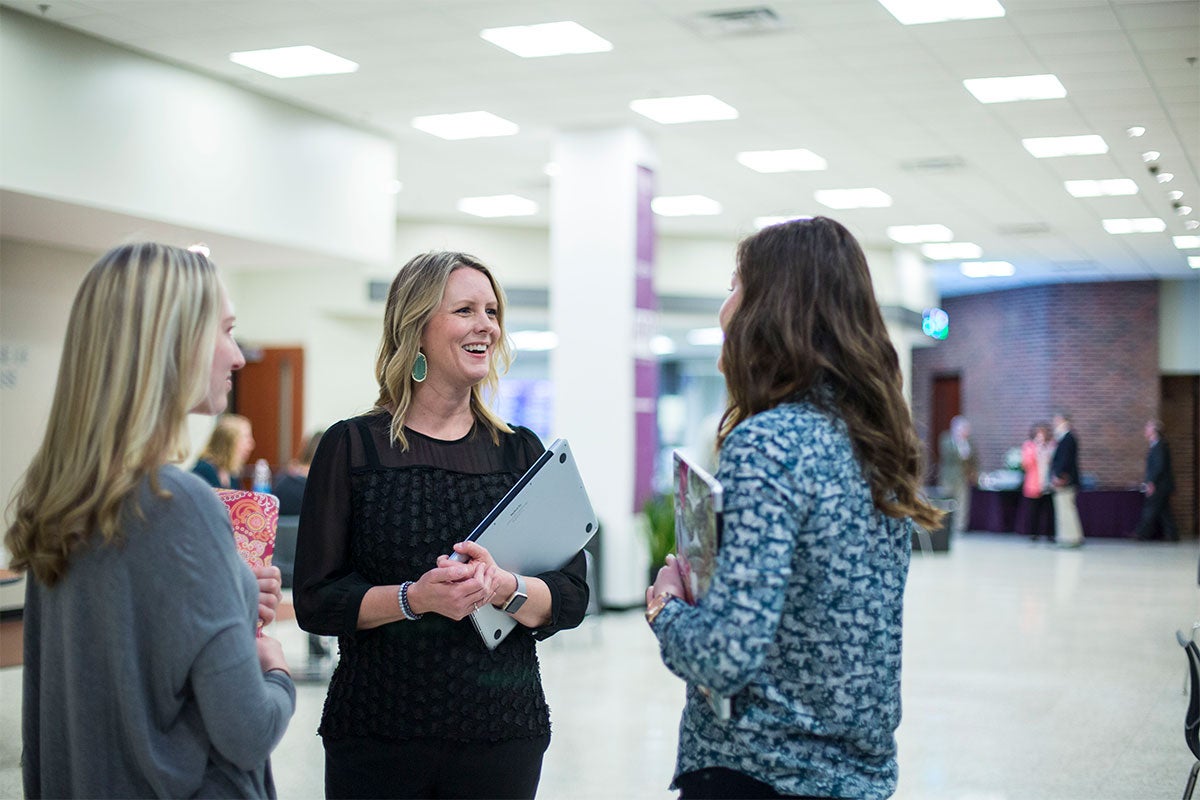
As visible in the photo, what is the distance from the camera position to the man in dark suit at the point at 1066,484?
59.9 ft

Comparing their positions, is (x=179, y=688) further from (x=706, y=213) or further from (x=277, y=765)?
(x=706, y=213)

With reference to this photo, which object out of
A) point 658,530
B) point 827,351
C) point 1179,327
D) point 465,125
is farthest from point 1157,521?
point 827,351

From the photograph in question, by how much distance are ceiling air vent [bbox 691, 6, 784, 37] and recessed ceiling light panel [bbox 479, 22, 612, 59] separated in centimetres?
75

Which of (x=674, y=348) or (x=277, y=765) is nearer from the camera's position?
(x=277, y=765)

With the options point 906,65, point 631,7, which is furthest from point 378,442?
point 906,65

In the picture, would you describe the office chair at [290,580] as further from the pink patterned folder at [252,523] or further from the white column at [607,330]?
the pink patterned folder at [252,523]

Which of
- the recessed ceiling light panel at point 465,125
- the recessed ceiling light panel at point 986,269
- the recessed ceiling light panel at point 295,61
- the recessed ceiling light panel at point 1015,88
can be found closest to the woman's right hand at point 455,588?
the recessed ceiling light panel at point 295,61

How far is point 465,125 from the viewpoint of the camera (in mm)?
10953

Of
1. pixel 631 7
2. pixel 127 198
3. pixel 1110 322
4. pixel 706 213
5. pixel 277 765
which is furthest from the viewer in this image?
pixel 1110 322

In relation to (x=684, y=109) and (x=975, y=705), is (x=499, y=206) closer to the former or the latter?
(x=684, y=109)

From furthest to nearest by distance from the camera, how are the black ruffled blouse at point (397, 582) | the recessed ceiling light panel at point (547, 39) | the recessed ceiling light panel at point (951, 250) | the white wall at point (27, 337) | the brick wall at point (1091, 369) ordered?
the brick wall at point (1091, 369) < the recessed ceiling light panel at point (951, 250) < the white wall at point (27, 337) < the recessed ceiling light panel at point (547, 39) < the black ruffled blouse at point (397, 582)

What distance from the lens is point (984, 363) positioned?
21.9 metres

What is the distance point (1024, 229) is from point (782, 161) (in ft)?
16.7

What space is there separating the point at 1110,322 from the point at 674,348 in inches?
288
